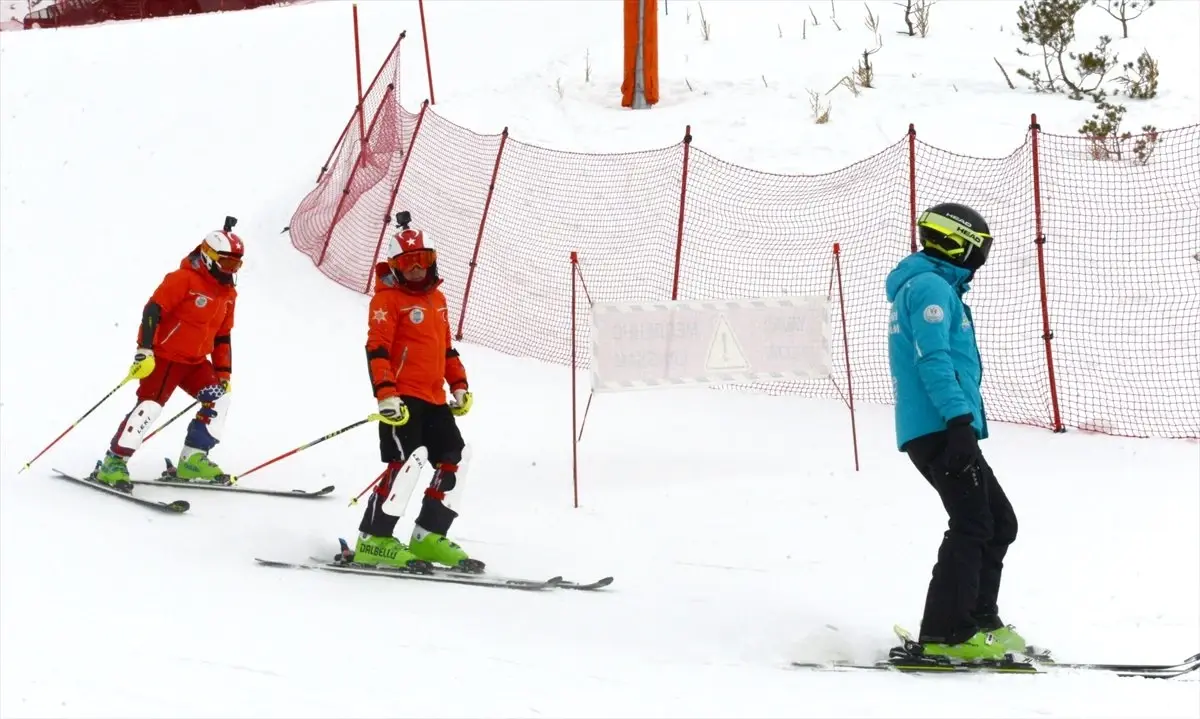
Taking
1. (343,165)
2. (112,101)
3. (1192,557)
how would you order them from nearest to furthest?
1. (1192,557)
2. (343,165)
3. (112,101)

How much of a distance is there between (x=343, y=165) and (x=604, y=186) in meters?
3.24

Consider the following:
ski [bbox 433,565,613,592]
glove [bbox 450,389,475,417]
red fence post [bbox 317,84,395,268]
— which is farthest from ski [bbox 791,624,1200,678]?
red fence post [bbox 317,84,395,268]

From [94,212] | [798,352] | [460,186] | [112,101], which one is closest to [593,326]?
[798,352]

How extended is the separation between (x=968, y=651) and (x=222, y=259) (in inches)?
214

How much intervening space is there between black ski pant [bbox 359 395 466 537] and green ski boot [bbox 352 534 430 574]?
0.04 metres

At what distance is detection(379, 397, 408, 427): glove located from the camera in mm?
7172

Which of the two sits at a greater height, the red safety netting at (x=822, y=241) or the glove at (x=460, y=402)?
the red safety netting at (x=822, y=241)

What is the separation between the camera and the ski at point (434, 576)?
7.18 m

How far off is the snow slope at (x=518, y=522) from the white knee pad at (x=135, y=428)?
396mm

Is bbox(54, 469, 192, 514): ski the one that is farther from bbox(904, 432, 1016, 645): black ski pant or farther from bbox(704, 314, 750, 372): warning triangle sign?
bbox(904, 432, 1016, 645): black ski pant

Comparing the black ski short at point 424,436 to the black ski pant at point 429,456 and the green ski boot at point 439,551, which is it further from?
the green ski boot at point 439,551

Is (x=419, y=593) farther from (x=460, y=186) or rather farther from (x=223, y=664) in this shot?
(x=460, y=186)

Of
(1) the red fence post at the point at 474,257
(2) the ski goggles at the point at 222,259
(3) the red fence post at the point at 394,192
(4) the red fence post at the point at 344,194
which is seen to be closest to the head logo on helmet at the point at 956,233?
(2) the ski goggles at the point at 222,259

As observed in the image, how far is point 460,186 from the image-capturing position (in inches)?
570
